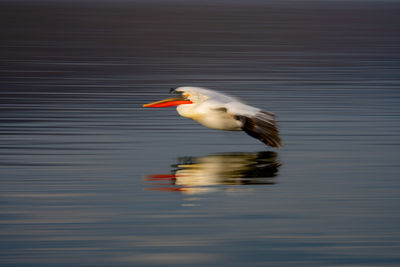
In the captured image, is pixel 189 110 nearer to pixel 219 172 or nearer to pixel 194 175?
pixel 219 172

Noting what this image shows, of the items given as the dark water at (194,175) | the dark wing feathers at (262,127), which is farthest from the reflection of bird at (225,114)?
the dark water at (194,175)

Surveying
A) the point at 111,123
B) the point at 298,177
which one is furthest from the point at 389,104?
the point at 298,177

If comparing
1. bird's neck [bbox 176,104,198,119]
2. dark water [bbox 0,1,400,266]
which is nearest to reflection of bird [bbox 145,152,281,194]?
dark water [bbox 0,1,400,266]

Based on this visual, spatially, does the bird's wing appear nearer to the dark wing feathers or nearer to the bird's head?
the dark wing feathers

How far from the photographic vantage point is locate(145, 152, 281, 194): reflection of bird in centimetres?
766

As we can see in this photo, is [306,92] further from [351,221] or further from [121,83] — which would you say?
[351,221]

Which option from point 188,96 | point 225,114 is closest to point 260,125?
point 225,114

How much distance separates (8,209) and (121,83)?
9.14 meters

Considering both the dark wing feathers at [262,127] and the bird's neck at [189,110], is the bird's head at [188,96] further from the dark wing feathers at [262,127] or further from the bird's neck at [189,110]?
the dark wing feathers at [262,127]

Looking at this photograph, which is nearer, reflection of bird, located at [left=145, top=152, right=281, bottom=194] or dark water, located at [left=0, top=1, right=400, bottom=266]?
dark water, located at [left=0, top=1, right=400, bottom=266]

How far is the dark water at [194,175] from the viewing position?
19.3ft

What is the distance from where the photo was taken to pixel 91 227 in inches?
248

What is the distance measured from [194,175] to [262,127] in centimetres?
109

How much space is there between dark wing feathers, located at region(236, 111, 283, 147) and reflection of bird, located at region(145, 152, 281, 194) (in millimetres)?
175
